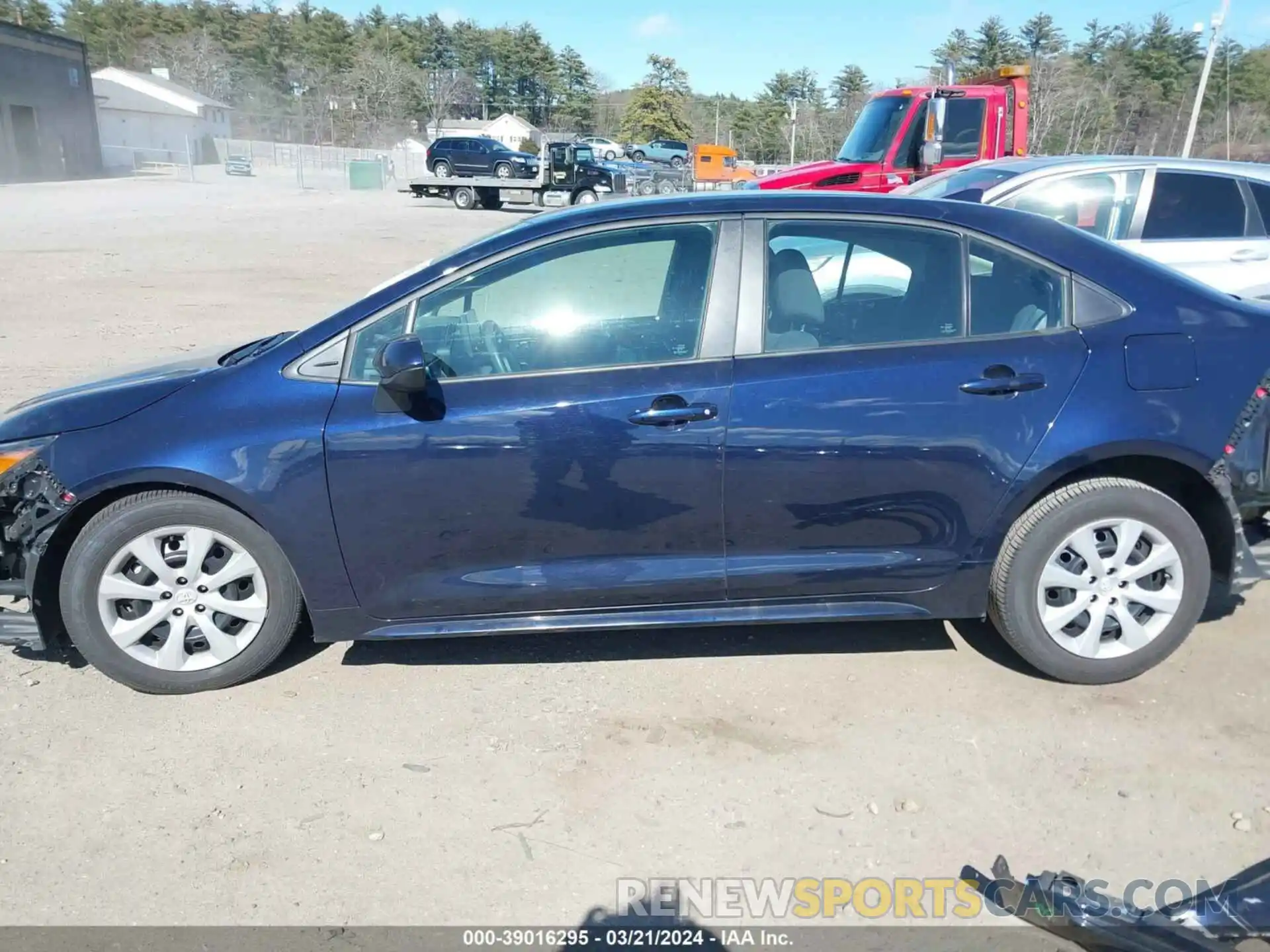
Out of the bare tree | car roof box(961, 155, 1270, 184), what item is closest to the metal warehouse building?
the bare tree

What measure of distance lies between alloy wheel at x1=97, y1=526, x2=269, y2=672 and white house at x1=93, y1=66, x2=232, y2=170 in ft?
225

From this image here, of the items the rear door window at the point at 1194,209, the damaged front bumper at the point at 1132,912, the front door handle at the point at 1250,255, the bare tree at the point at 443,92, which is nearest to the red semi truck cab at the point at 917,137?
the rear door window at the point at 1194,209

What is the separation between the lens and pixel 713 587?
3475mm

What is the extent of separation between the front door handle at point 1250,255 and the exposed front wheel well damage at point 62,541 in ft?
23.1

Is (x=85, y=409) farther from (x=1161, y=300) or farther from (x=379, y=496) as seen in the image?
(x=1161, y=300)

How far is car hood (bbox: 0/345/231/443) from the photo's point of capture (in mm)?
3420

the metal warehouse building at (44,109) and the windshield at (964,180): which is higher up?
the metal warehouse building at (44,109)

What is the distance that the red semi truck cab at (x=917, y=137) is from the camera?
486 inches

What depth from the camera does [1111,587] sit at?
3535mm

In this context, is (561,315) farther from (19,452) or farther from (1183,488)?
(1183,488)

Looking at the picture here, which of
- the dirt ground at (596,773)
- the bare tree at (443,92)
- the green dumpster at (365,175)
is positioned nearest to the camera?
the dirt ground at (596,773)

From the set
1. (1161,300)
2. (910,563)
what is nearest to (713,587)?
(910,563)

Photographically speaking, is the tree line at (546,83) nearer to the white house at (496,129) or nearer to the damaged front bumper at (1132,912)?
the white house at (496,129)

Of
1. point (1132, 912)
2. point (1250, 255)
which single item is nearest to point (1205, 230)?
point (1250, 255)
